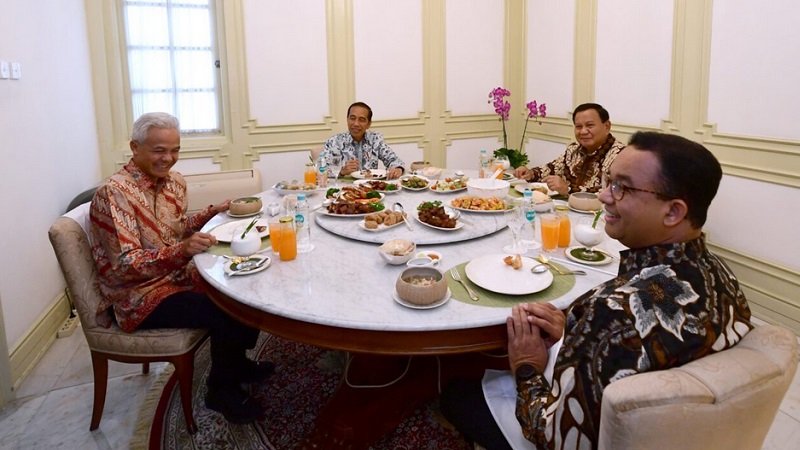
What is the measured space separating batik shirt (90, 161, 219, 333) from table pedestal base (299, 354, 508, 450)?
741mm

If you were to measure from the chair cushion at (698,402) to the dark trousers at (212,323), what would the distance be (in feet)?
4.76

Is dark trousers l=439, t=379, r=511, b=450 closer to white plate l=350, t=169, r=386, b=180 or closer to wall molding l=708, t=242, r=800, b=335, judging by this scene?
white plate l=350, t=169, r=386, b=180

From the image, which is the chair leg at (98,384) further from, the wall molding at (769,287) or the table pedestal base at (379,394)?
the wall molding at (769,287)

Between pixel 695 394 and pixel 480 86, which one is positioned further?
pixel 480 86

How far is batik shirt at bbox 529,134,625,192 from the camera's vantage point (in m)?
3.01

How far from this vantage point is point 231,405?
199cm

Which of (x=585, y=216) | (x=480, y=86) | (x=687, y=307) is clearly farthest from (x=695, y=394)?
(x=480, y=86)

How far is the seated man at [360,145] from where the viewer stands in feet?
12.5

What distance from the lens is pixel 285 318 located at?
146 cm

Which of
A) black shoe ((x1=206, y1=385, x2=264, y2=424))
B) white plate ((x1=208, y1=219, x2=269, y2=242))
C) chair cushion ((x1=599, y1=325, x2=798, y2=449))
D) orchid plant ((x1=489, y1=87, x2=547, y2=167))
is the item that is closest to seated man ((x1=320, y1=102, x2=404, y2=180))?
orchid plant ((x1=489, y1=87, x2=547, y2=167))

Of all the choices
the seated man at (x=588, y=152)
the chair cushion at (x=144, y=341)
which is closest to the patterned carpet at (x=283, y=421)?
the chair cushion at (x=144, y=341)

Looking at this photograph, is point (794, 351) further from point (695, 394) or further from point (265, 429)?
point (265, 429)

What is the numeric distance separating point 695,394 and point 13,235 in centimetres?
293

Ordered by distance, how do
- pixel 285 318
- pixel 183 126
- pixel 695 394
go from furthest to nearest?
pixel 183 126
pixel 285 318
pixel 695 394
